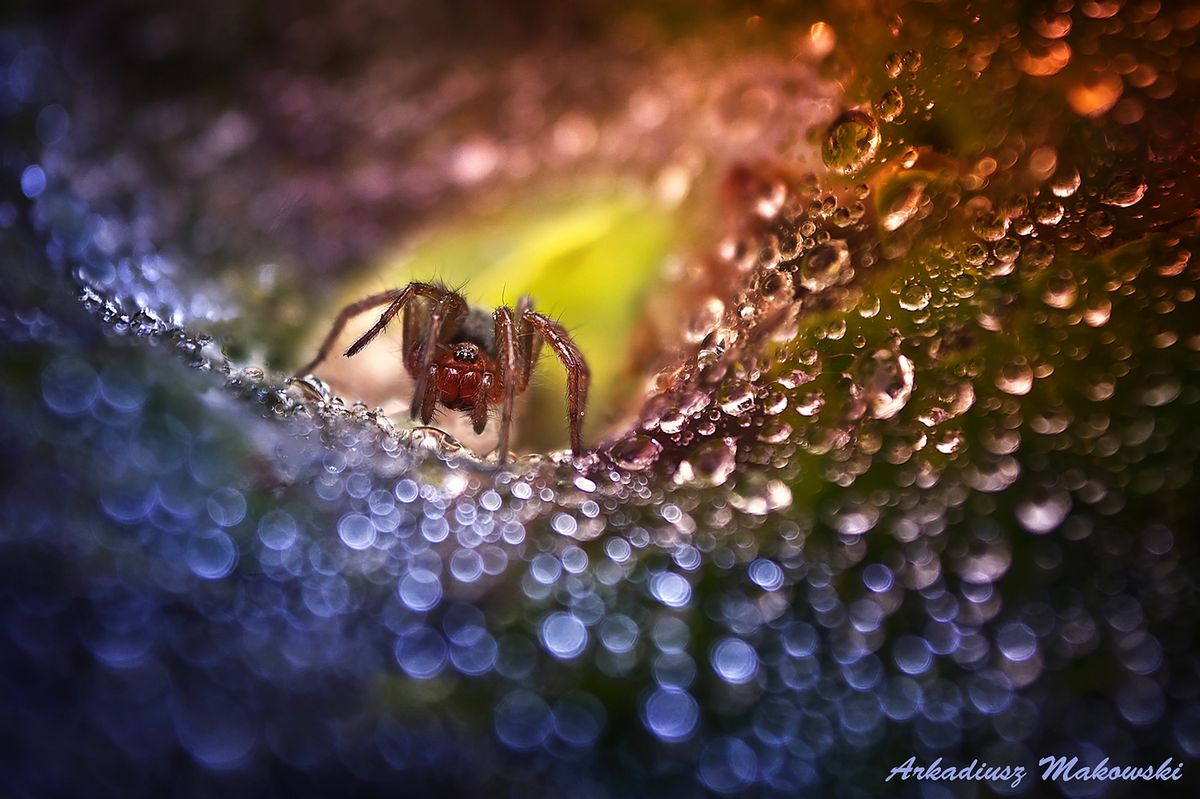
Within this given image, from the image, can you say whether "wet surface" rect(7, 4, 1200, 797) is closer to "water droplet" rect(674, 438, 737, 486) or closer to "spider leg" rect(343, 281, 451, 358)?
"water droplet" rect(674, 438, 737, 486)

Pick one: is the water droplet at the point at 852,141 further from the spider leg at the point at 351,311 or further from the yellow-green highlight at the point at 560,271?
the spider leg at the point at 351,311

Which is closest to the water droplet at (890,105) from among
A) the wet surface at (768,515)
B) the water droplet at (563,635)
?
the wet surface at (768,515)

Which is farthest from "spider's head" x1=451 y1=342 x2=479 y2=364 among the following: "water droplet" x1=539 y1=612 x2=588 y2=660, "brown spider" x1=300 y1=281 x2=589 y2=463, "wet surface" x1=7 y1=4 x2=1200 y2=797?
"water droplet" x1=539 y1=612 x2=588 y2=660

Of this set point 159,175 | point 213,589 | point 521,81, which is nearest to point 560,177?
point 521,81

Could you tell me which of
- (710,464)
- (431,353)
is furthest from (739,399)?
(431,353)

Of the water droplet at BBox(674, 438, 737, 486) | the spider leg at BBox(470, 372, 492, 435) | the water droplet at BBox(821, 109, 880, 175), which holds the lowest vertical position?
the water droplet at BBox(674, 438, 737, 486)

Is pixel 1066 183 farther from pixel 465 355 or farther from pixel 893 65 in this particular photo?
pixel 465 355

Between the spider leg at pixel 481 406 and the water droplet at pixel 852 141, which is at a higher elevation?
the spider leg at pixel 481 406
